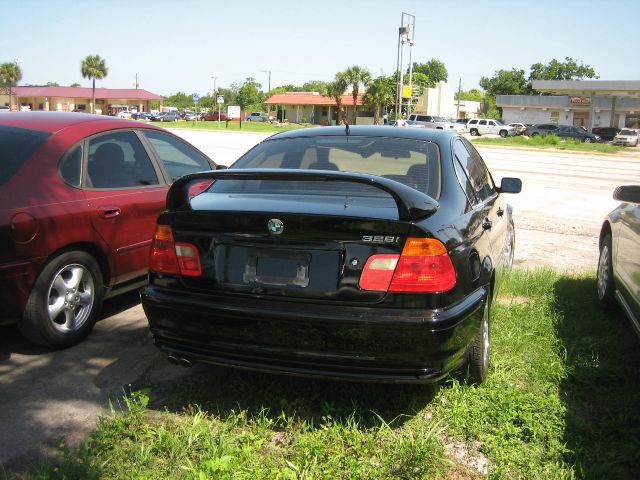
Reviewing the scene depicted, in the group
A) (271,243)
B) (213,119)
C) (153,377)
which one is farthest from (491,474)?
(213,119)

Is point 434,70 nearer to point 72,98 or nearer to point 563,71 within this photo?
point 563,71

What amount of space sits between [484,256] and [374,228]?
1.07 metres

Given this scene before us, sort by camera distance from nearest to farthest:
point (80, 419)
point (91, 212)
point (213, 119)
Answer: point (80, 419) < point (91, 212) < point (213, 119)

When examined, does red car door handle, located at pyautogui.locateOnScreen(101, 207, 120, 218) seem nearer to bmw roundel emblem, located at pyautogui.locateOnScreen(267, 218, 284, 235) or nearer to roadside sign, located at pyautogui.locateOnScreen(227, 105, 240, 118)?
bmw roundel emblem, located at pyautogui.locateOnScreen(267, 218, 284, 235)

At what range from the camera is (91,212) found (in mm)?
4426

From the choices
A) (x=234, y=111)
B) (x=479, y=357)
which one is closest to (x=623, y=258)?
(x=479, y=357)

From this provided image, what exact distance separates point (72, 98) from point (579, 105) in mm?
70408

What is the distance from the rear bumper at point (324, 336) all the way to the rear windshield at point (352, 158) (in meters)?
0.85

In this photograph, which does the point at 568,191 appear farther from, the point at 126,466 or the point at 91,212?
the point at 126,466

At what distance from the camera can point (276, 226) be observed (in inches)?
120

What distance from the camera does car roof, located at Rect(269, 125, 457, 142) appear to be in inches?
168

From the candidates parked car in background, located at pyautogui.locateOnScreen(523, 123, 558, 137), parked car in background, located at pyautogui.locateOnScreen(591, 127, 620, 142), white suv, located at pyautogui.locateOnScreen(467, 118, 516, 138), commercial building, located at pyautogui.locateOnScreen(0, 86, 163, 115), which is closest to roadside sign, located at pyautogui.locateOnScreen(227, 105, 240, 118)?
commercial building, located at pyautogui.locateOnScreen(0, 86, 163, 115)

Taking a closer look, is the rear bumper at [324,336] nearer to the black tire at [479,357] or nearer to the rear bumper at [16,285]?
the black tire at [479,357]

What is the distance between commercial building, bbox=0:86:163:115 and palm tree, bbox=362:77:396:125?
40.2 meters
